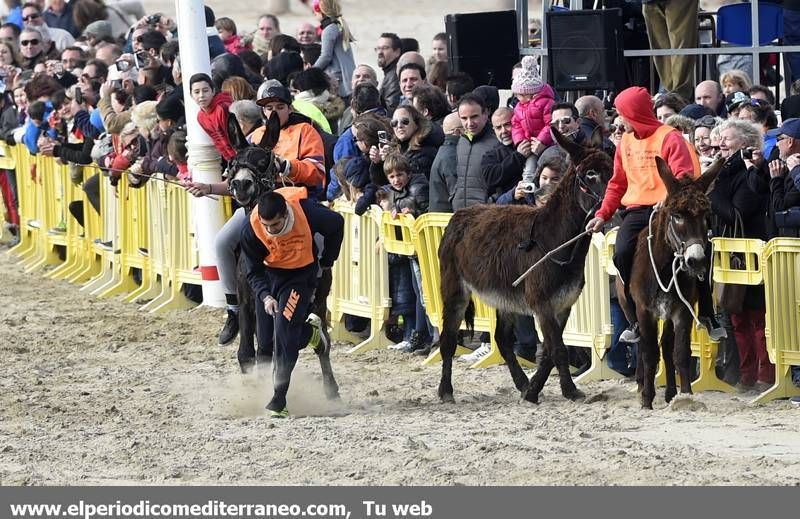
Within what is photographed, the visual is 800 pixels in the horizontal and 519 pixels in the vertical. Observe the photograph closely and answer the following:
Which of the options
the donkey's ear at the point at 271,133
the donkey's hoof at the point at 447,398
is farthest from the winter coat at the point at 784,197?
the donkey's ear at the point at 271,133

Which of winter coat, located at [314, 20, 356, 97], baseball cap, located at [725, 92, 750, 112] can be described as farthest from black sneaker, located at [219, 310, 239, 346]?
winter coat, located at [314, 20, 356, 97]

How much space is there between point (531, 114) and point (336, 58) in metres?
6.07

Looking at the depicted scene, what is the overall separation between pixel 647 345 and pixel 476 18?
6.87 m

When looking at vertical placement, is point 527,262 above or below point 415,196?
below

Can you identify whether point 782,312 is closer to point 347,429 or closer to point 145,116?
point 347,429

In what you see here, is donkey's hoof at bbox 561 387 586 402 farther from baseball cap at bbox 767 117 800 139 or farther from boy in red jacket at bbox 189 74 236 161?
boy in red jacket at bbox 189 74 236 161

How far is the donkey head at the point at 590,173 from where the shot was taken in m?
12.4

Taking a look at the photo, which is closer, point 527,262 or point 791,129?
point 791,129

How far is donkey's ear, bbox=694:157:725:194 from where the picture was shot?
11.5m

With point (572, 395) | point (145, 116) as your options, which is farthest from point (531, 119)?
point (145, 116)

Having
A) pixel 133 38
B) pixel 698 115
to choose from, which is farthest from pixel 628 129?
pixel 133 38

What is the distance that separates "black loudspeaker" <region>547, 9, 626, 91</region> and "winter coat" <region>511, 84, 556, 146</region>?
7.04 feet

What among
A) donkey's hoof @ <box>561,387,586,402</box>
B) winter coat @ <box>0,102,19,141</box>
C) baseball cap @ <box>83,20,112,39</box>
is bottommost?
donkey's hoof @ <box>561,387,586,402</box>

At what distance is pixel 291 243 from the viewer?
12.5m
